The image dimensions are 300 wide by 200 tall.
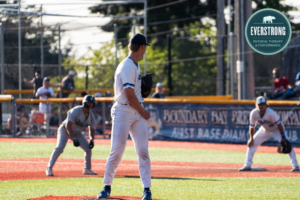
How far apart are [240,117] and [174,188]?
31.2 feet

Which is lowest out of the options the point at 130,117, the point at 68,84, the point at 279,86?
the point at 130,117

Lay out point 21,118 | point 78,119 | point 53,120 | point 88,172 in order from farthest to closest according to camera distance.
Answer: point 53,120 → point 21,118 → point 88,172 → point 78,119

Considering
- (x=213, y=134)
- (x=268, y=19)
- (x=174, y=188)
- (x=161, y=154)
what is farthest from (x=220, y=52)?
(x=174, y=188)

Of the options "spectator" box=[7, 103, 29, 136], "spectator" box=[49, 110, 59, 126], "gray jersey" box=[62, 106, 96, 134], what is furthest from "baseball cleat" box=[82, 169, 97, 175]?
"spectator" box=[49, 110, 59, 126]

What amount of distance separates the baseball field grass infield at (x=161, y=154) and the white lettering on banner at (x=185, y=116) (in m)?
1.91

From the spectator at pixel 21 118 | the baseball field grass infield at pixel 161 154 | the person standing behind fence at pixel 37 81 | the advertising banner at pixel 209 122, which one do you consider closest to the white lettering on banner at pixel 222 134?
the advertising banner at pixel 209 122

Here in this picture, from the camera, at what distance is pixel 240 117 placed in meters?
17.2

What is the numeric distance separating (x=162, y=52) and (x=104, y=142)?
30251 millimetres

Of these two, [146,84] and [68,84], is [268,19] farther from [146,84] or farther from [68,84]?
[68,84]

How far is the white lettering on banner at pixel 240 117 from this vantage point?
55.9 feet

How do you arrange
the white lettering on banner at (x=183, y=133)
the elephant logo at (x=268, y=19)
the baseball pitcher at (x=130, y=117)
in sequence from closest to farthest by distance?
the baseball pitcher at (x=130, y=117) → the elephant logo at (x=268, y=19) → the white lettering on banner at (x=183, y=133)

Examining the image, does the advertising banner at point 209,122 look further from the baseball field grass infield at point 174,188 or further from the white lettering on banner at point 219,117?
the baseball field grass infield at point 174,188

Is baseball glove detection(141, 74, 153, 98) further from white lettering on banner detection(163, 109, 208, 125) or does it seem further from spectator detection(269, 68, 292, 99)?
spectator detection(269, 68, 292, 99)

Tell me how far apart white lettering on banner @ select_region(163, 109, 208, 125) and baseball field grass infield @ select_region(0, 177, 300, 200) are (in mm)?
8087
